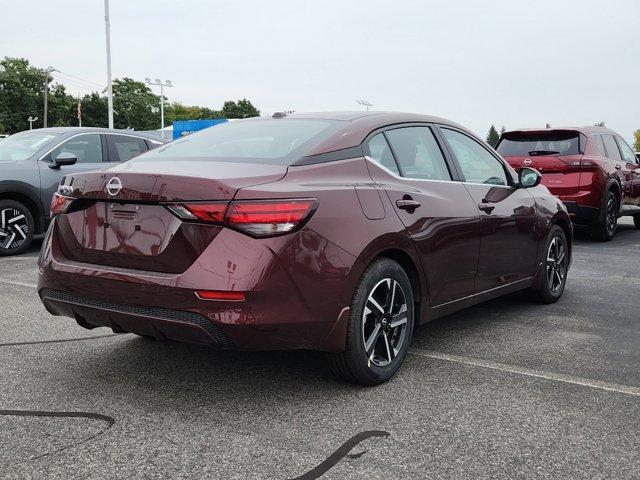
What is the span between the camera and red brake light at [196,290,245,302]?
3.14 metres

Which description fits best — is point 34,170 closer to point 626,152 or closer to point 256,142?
point 256,142

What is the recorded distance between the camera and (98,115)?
3836 inches

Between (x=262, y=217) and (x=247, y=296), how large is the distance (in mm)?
366

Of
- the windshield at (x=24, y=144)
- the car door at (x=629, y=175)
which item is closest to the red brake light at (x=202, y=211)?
the windshield at (x=24, y=144)

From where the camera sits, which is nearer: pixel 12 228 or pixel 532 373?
pixel 532 373

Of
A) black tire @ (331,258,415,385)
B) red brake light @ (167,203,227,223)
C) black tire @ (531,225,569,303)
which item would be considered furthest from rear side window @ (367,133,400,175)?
black tire @ (531,225,569,303)

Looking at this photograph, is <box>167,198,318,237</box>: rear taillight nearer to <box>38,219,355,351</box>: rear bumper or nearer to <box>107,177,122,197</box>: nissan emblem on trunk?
<box>38,219,355,351</box>: rear bumper

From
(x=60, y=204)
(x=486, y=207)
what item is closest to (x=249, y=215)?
(x=60, y=204)

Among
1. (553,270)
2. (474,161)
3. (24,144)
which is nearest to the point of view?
(474,161)

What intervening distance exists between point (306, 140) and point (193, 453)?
1780 mm

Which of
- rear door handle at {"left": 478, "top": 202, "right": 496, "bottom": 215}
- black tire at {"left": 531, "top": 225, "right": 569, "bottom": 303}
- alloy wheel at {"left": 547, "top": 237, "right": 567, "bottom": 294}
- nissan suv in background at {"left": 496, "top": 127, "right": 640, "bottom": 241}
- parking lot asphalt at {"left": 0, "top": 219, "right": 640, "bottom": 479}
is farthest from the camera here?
nissan suv in background at {"left": 496, "top": 127, "right": 640, "bottom": 241}

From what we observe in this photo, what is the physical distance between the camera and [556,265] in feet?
19.7

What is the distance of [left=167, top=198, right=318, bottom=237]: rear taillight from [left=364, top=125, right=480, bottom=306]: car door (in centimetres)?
81

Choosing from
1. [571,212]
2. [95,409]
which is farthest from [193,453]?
[571,212]
